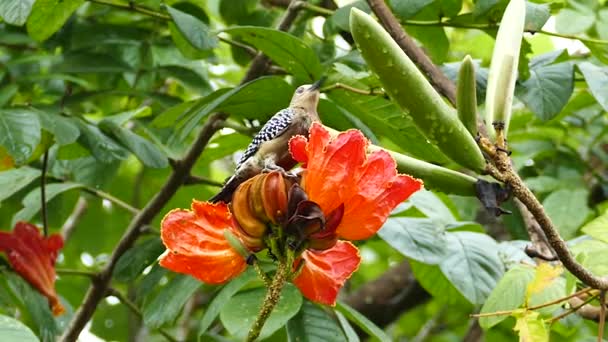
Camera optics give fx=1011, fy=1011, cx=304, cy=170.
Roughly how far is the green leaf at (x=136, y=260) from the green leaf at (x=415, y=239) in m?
0.64

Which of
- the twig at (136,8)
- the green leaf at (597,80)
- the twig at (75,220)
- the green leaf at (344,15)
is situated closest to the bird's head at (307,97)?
the green leaf at (344,15)

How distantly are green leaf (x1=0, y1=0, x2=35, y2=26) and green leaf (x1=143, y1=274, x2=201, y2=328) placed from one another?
0.73 metres

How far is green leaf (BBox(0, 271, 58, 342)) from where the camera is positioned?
2.43m

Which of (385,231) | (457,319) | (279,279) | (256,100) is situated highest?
(279,279)

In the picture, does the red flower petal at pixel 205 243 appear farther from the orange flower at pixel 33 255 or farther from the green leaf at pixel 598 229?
the orange flower at pixel 33 255

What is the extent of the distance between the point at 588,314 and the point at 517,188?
0.84 m

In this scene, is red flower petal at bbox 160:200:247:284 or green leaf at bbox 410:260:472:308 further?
green leaf at bbox 410:260:472:308

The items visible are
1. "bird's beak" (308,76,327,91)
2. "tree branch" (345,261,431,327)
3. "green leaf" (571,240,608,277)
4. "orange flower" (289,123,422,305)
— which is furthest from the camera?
"tree branch" (345,261,431,327)

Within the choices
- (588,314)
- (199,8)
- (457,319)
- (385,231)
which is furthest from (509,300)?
(457,319)

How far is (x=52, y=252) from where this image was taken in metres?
2.63

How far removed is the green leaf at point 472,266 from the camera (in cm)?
254

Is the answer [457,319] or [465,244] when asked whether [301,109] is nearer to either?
[465,244]

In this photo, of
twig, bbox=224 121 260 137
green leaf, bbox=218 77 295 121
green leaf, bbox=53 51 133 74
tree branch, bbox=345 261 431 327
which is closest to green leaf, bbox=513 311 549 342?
green leaf, bbox=218 77 295 121

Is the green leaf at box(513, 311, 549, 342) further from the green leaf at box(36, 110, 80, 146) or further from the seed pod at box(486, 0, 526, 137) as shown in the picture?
the green leaf at box(36, 110, 80, 146)
